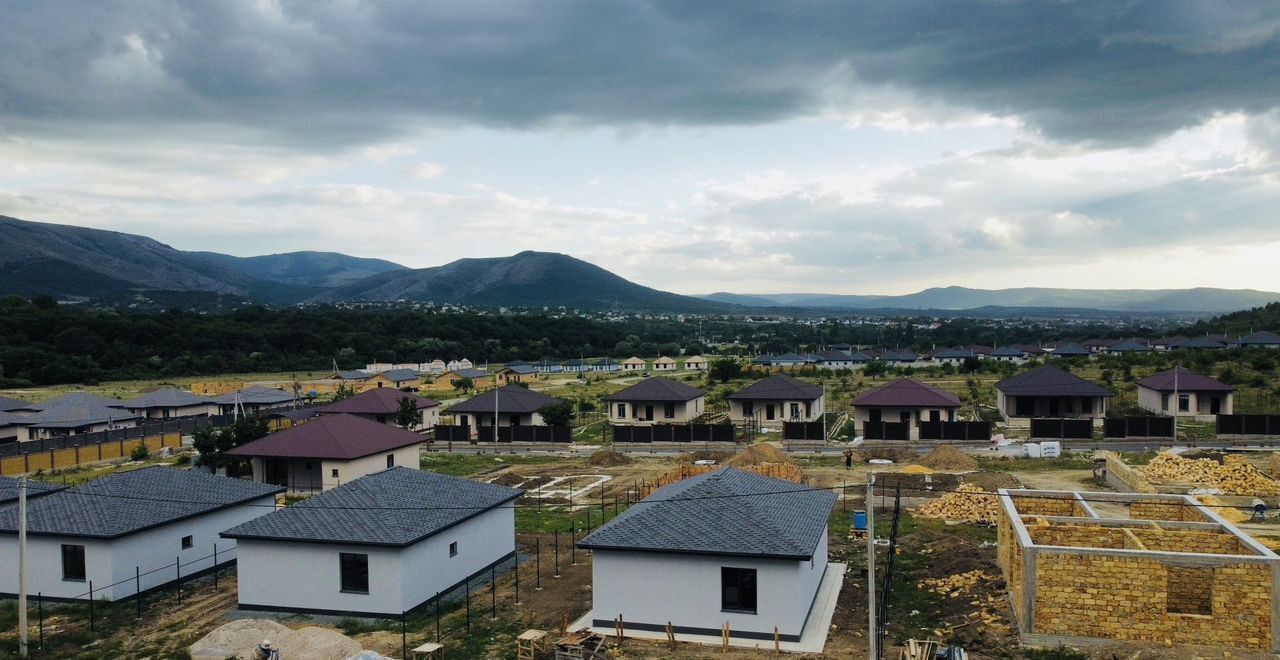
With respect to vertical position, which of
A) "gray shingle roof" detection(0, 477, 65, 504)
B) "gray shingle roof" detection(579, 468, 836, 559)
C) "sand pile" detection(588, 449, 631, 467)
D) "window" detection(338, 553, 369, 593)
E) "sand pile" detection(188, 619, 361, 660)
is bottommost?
"sand pile" detection(588, 449, 631, 467)


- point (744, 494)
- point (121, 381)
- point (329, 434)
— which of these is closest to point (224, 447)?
point (329, 434)

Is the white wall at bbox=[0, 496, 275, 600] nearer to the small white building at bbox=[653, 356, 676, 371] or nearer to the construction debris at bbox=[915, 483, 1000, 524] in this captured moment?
the construction debris at bbox=[915, 483, 1000, 524]

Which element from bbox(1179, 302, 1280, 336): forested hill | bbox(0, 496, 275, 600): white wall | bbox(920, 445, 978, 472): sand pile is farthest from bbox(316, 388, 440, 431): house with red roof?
bbox(1179, 302, 1280, 336): forested hill

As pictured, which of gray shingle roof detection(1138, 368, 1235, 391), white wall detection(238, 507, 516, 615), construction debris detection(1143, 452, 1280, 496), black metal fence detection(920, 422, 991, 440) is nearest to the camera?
white wall detection(238, 507, 516, 615)

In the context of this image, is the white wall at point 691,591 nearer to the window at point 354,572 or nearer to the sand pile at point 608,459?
the window at point 354,572

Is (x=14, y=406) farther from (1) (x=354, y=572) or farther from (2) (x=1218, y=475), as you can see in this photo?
(2) (x=1218, y=475)

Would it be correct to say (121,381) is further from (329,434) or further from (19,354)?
(329,434)

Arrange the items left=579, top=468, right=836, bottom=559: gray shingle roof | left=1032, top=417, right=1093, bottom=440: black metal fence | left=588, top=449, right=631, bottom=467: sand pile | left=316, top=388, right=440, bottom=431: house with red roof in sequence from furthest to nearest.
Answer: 1. left=316, top=388, right=440, bottom=431: house with red roof
2. left=1032, top=417, right=1093, bottom=440: black metal fence
3. left=588, top=449, right=631, bottom=467: sand pile
4. left=579, top=468, right=836, bottom=559: gray shingle roof

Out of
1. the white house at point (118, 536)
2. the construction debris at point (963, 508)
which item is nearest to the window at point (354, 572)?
the white house at point (118, 536)
